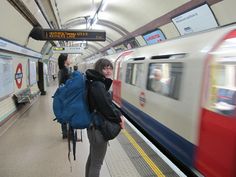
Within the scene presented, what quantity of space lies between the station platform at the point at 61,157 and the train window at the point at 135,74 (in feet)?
4.35

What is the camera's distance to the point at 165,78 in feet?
15.1

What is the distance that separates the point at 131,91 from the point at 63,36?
3320mm

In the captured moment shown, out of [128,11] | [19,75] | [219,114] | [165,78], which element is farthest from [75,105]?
[128,11]

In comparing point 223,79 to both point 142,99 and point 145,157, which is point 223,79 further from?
point 142,99

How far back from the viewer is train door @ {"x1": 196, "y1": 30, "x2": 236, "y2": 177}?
103 inches

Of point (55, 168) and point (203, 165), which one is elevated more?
point (203, 165)

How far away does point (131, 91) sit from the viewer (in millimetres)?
6969

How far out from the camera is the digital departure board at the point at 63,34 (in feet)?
27.2

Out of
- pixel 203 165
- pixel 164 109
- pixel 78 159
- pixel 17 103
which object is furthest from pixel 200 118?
pixel 17 103

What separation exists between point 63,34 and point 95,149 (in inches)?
265

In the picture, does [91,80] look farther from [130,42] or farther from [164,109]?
[130,42]

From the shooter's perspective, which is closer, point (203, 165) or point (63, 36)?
point (203, 165)

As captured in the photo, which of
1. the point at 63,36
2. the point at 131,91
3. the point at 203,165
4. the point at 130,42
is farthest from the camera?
the point at 130,42

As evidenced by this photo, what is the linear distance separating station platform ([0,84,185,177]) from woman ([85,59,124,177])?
32.6 inches
